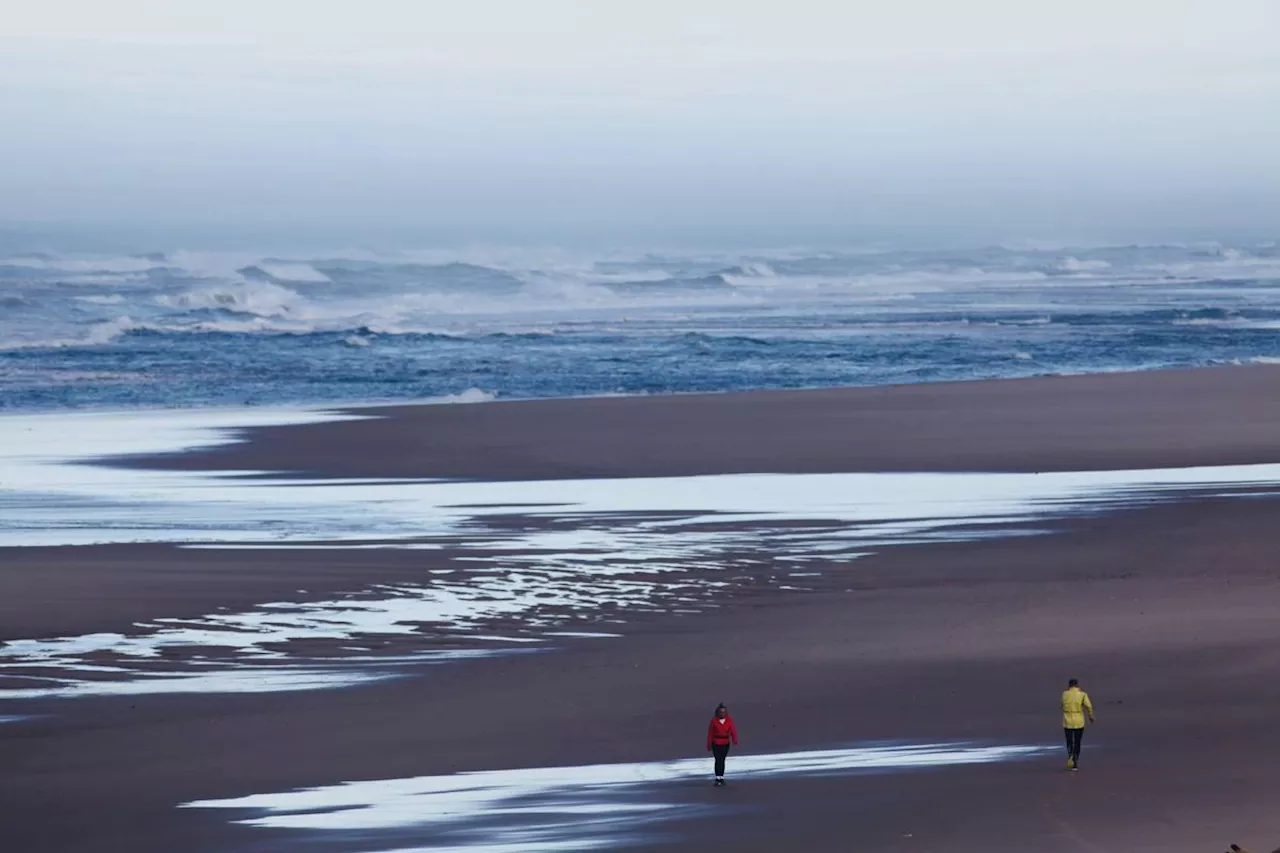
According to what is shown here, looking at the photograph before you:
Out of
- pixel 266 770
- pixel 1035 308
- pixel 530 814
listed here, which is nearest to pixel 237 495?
pixel 266 770

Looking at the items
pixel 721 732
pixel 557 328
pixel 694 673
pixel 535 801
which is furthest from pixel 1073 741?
pixel 557 328

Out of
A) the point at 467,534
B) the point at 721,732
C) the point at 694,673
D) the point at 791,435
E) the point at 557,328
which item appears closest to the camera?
the point at 721,732

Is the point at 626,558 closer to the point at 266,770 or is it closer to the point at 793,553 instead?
the point at 793,553

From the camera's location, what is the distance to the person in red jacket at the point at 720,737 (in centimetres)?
968

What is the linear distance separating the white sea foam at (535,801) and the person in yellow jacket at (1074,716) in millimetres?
425

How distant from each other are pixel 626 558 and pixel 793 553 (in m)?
1.54

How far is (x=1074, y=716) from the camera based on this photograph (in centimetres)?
959

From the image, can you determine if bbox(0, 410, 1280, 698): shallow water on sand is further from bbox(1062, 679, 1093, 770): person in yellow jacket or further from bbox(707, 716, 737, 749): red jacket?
bbox(1062, 679, 1093, 770): person in yellow jacket

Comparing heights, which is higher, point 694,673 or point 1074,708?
point 1074,708

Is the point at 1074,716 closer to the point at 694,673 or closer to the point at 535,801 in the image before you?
the point at 535,801

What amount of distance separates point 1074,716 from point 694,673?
3.50 metres

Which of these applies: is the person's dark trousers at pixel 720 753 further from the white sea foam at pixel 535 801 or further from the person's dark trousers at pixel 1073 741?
the person's dark trousers at pixel 1073 741

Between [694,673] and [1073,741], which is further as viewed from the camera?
[694,673]

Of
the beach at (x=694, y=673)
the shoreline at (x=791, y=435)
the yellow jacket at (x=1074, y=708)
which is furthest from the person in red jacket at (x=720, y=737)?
the shoreline at (x=791, y=435)
